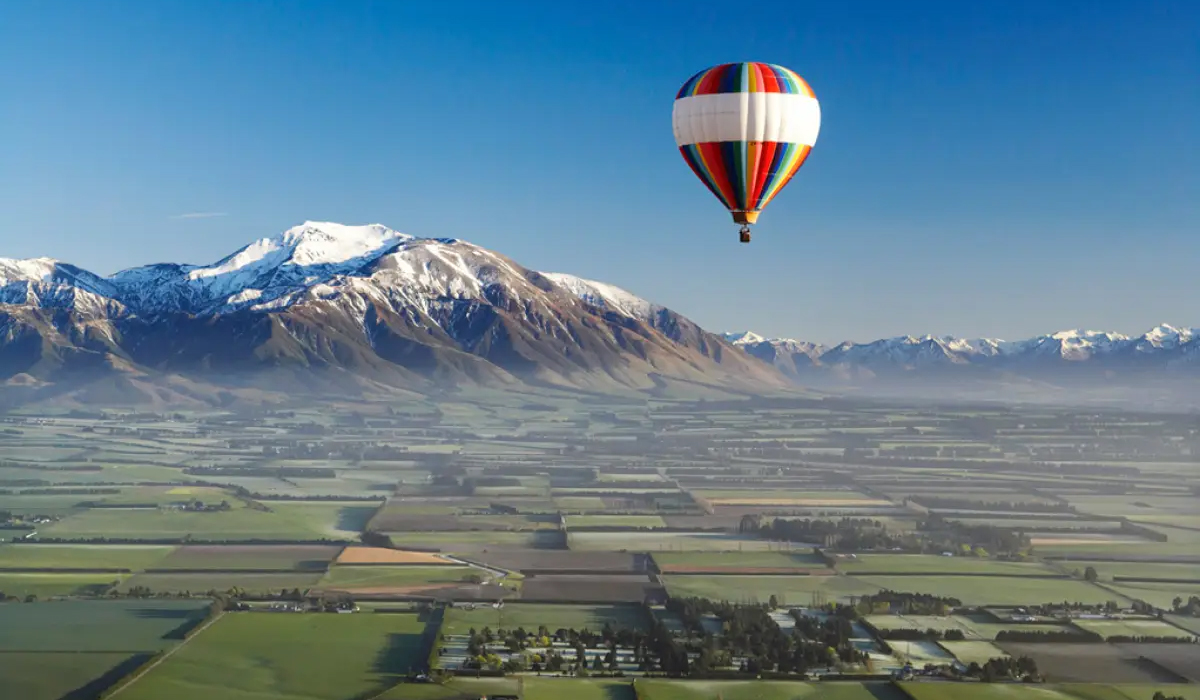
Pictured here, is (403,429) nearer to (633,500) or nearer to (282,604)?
(633,500)

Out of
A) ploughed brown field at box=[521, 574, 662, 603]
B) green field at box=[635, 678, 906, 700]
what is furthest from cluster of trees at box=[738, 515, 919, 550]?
green field at box=[635, 678, 906, 700]

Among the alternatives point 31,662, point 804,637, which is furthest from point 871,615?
point 31,662

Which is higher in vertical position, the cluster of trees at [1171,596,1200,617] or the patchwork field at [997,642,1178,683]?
the cluster of trees at [1171,596,1200,617]

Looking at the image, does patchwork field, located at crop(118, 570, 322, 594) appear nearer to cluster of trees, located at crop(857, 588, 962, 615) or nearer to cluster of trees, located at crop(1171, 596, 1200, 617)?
cluster of trees, located at crop(857, 588, 962, 615)

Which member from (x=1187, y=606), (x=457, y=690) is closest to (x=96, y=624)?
(x=457, y=690)

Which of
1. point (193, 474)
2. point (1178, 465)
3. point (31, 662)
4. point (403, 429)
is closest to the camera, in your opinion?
point (31, 662)

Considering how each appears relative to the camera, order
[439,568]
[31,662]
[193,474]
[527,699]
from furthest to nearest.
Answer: [193,474] < [439,568] < [31,662] < [527,699]
